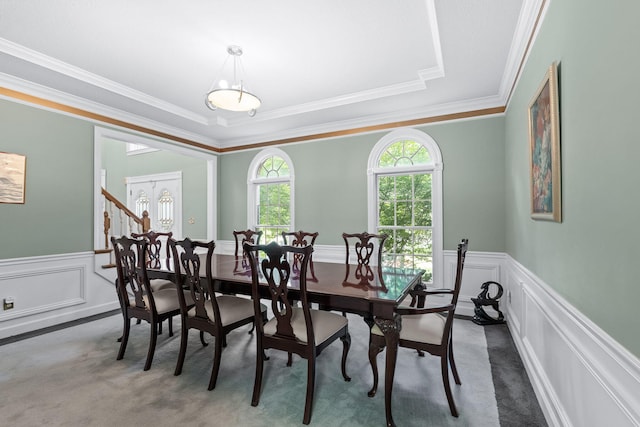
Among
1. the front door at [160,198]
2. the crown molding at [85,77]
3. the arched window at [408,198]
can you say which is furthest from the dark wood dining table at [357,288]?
the front door at [160,198]

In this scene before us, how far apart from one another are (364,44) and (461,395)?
9.67 feet

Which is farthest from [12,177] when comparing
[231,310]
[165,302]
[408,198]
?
[408,198]

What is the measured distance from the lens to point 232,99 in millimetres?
2873

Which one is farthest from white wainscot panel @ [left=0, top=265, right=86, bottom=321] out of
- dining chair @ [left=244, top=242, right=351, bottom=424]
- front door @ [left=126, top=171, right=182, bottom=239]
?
dining chair @ [left=244, top=242, right=351, bottom=424]

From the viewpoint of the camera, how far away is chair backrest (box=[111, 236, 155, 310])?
8.32 feet

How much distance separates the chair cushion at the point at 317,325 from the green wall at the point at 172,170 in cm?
447

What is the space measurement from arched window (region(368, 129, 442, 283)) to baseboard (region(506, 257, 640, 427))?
5.21 ft

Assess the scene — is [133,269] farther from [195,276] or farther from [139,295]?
[195,276]

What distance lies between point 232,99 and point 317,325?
2132mm

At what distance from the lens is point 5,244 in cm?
324

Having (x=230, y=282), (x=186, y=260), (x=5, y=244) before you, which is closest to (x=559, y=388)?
(x=230, y=282)


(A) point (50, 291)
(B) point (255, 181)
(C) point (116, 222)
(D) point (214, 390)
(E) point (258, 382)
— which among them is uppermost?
(B) point (255, 181)

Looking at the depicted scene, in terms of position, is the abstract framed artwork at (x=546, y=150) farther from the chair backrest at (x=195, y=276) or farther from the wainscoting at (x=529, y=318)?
the chair backrest at (x=195, y=276)

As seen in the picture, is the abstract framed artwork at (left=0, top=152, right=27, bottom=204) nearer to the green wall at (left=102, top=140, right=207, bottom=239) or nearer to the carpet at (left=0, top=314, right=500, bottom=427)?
the carpet at (left=0, top=314, right=500, bottom=427)
